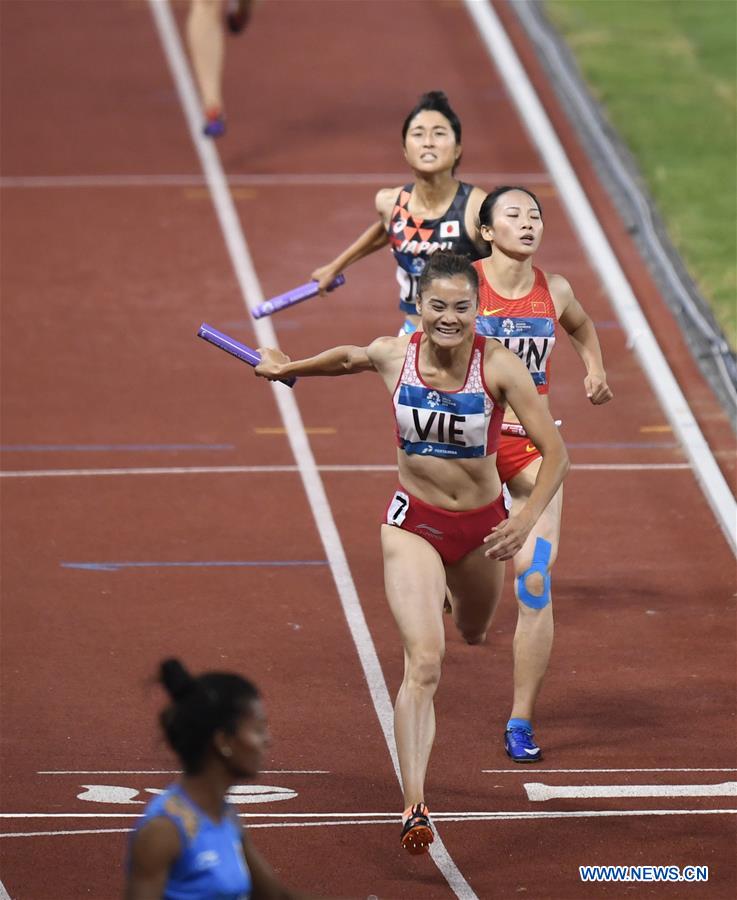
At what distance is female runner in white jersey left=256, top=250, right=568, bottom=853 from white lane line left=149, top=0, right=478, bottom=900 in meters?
0.75

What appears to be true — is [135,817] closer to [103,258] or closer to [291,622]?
[291,622]

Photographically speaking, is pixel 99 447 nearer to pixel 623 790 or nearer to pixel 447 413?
pixel 623 790

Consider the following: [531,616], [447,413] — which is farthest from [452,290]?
[531,616]

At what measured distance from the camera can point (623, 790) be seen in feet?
26.9

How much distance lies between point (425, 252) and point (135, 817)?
122 inches

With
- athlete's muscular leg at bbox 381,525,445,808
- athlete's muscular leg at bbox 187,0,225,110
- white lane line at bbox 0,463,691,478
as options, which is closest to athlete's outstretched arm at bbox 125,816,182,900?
athlete's muscular leg at bbox 381,525,445,808

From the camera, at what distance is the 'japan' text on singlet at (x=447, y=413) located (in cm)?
741

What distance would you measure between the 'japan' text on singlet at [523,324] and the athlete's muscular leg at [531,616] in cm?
46

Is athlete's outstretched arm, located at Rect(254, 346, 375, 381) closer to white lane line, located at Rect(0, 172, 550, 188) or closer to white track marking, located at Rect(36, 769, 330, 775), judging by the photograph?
white track marking, located at Rect(36, 769, 330, 775)

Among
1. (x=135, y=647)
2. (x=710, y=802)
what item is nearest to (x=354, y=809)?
(x=710, y=802)

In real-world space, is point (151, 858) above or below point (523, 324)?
below

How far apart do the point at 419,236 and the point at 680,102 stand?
10.7 metres

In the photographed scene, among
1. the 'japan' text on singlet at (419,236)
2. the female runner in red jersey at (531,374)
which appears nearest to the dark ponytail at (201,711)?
the female runner in red jersey at (531,374)

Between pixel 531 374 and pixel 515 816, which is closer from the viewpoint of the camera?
pixel 515 816
